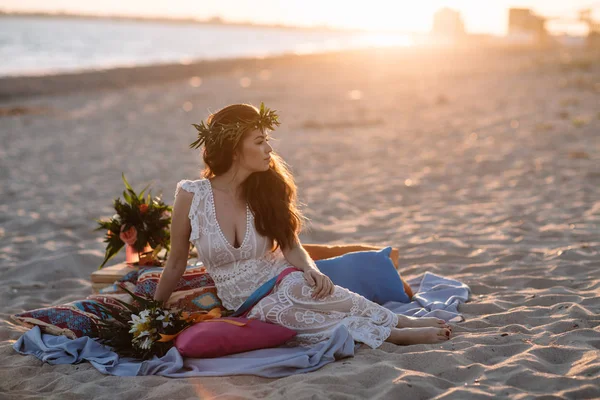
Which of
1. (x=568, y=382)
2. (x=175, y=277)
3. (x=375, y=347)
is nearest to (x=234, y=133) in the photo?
(x=175, y=277)

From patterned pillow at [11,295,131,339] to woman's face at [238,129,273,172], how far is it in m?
1.33

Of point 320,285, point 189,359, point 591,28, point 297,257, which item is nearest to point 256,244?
point 297,257

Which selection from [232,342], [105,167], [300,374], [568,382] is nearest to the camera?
[568,382]

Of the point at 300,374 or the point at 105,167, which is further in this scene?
the point at 105,167

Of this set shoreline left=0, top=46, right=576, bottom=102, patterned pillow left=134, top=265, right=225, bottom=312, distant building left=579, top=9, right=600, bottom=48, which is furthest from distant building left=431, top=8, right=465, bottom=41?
patterned pillow left=134, top=265, right=225, bottom=312

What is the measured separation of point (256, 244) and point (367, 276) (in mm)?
1026

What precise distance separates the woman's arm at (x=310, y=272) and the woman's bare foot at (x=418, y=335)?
18.5 inches

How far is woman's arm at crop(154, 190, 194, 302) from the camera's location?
151 inches

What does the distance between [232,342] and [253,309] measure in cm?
23

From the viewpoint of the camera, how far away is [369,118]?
14453 mm

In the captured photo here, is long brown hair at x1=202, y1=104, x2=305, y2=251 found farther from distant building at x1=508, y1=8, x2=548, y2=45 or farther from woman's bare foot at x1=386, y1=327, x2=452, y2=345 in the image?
distant building at x1=508, y1=8, x2=548, y2=45

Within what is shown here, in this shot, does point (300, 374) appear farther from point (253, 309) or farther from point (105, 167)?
point (105, 167)

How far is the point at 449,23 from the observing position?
→ 7850cm

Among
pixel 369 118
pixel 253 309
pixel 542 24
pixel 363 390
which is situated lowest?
pixel 363 390
